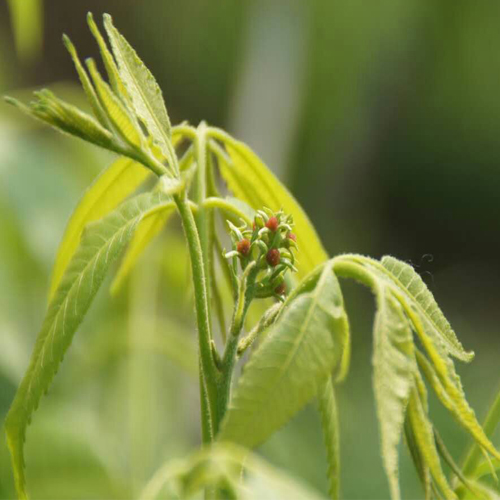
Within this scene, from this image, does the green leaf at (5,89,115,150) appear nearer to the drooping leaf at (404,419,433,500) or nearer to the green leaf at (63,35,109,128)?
the green leaf at (63,35,109,128)

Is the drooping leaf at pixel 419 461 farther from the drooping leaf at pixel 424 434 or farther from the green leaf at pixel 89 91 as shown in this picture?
the green leaf at pixel 89 91

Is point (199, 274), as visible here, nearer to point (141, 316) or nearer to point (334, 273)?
point (334, 273)

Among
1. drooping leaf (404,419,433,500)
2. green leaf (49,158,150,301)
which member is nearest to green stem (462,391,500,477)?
drooping leaf (404,419,433,500)

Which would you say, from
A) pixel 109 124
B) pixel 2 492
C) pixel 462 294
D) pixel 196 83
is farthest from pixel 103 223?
pixel 196 83

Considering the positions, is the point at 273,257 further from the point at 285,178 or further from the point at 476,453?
the point at 285,178

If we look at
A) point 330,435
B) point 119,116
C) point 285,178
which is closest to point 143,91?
point 119,116

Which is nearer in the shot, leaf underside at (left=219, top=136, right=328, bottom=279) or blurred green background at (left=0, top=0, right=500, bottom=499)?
leaf underside at (left=219, top=136, right=328, bottom=279)
